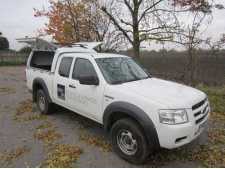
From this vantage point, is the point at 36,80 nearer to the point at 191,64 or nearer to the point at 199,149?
the point at 199,149

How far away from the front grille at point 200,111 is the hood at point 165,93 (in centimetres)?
7

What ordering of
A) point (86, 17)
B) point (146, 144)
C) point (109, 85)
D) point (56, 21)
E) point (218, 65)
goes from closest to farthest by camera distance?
point (146, 144)
point (109, 85)
point (218, 65)
point (86, 17)
point (56, 21)

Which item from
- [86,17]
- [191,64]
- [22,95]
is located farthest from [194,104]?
[86,17]

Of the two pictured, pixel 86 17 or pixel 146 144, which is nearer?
pixel 146 144

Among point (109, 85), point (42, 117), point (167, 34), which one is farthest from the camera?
point (167, 34)

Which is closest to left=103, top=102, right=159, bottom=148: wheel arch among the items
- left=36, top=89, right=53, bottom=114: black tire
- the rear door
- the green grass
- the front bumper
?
the front bumper

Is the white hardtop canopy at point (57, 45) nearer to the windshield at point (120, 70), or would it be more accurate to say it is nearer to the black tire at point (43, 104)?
the windshield at point (120, 70)

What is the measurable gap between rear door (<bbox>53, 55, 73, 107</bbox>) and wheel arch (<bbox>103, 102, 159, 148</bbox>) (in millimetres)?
1471

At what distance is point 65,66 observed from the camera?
17.3 feet

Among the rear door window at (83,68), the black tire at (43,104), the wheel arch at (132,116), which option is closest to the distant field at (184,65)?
the rear door window at (83,68)

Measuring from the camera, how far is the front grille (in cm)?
349

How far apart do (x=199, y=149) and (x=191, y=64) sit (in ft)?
19.4

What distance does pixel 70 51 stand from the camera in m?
5.45

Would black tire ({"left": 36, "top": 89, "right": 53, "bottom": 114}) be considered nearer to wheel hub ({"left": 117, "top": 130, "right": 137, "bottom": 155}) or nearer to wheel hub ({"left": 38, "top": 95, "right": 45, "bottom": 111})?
wheel hub ({"left": 38, "top": 95, "right": 45, "bottom": 111})
